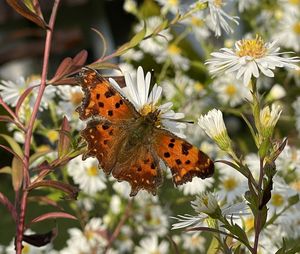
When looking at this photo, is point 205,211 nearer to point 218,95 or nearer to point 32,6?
point 32,6

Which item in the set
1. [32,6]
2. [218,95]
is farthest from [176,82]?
[32,6]

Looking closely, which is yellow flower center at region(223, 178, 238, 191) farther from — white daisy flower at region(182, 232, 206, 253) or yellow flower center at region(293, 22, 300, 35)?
yellow flower center at region(293, 22, 300, 35)

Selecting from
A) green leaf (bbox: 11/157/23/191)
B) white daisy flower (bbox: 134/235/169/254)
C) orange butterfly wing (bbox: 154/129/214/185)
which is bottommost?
white daisy flower (bbox: 134/235/169/254)

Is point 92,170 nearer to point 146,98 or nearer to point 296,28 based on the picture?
point 146,98

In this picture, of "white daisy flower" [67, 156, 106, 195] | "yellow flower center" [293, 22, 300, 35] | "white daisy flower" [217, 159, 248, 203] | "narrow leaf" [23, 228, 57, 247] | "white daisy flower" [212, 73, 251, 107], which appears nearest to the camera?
"narrow leaf" [23, 228, 57, 247]

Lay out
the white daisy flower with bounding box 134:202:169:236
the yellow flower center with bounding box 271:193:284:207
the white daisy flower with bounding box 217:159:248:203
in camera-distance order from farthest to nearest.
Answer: the white daisy flower with bounding box 134:202:169:236
the white daisy flower with bounding box 217:159:248:203
the yellow flower center with bounding box 271:193:284:207

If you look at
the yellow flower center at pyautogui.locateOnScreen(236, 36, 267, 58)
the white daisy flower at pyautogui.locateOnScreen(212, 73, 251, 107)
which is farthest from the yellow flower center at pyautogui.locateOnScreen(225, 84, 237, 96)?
the yellow flower center at pyautogui.locateOnScreen(236, 36, 267, 58)
